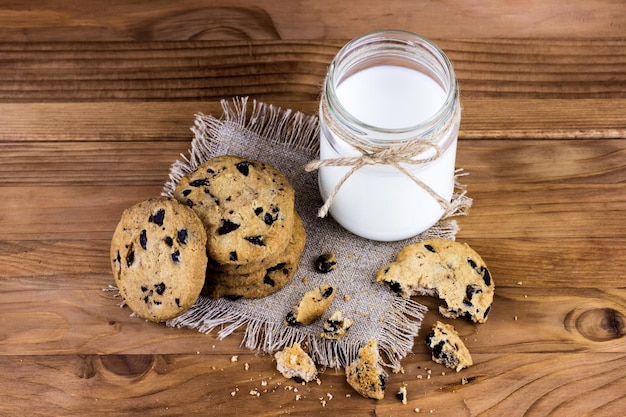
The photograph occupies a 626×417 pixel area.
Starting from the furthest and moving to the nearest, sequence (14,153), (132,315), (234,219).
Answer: (14,153), (132,315), (234,219)

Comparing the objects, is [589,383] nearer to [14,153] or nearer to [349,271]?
[349,271]

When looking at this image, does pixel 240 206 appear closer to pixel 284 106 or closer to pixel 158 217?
pixel 158 217

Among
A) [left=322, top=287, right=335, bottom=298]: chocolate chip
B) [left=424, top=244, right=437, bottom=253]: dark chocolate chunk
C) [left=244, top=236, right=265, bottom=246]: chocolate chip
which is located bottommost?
[left=322, top=287, right=335, bottom=298]: chocolate chip

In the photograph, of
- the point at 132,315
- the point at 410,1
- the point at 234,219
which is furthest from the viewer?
the point at 410,1

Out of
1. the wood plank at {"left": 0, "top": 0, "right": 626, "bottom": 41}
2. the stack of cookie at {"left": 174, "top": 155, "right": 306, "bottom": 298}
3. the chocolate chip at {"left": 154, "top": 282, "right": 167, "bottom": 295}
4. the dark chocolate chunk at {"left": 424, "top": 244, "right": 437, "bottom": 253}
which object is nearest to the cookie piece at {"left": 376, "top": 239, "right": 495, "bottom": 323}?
the dark chocolate chunk at {"left": 424, "top": 244, "right": 437, "bottom": 253}

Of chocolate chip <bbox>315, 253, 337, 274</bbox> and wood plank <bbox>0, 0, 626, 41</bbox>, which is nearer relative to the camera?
chocolate chip <bbox>315, 253, 337, 274</bbox>

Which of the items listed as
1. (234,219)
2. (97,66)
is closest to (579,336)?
(234,219)

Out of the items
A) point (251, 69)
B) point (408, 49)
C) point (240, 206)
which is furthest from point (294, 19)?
point (240, 206)

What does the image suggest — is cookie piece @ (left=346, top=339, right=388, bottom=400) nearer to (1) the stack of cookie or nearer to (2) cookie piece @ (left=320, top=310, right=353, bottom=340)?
(2) cookie piece @ (left=320, top=310, right=353, bottom=340)

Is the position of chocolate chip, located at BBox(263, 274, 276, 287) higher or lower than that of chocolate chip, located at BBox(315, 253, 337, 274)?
lower
